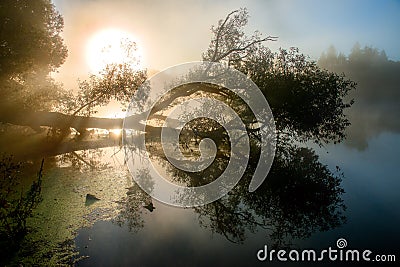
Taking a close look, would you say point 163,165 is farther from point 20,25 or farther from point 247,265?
point 20,25

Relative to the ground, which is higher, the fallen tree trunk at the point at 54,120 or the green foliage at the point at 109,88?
the green foliage at the point at 109,88

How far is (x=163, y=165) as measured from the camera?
616 inches

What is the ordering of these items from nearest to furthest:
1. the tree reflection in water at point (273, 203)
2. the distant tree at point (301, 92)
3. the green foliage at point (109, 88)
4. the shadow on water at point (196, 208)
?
1. the shadow on water at point (196, 208)
2. the tree reflection in water at point (273, 203)
3. the distant tree at point (301, 92)
4. the green foliage at point (109, 88)

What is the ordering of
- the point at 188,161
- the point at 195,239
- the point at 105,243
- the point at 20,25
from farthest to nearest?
the point at 20,25, the point at 188,161, the point at 195,239, the point at 105,243

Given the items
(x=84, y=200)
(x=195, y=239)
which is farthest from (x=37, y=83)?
(x=195, y=239)

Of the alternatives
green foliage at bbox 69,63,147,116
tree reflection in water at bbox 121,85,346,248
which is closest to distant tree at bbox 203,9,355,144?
tree reflection in water at bbox 121,85,346,248

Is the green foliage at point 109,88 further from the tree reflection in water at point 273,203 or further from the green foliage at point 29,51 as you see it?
the tree reflection in water at point 273,203

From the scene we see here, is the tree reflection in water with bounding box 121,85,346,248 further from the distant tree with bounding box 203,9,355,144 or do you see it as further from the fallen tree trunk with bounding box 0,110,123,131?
the fallen tree trunk with bounding box 0,110,123,131

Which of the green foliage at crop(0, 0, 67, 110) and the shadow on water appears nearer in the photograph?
the shadow on water

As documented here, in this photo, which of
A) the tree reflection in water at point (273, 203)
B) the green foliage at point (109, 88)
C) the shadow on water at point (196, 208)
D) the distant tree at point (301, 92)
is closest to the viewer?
the shadow on water at point (196, 208)

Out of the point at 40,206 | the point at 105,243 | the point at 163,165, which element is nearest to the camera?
the point at 105,243

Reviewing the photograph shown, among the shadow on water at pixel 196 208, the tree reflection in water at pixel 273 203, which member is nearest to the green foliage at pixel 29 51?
the shadow on water at pixel 196 208

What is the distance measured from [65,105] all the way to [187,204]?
19846mm

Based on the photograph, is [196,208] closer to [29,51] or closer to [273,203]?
[273,203]
